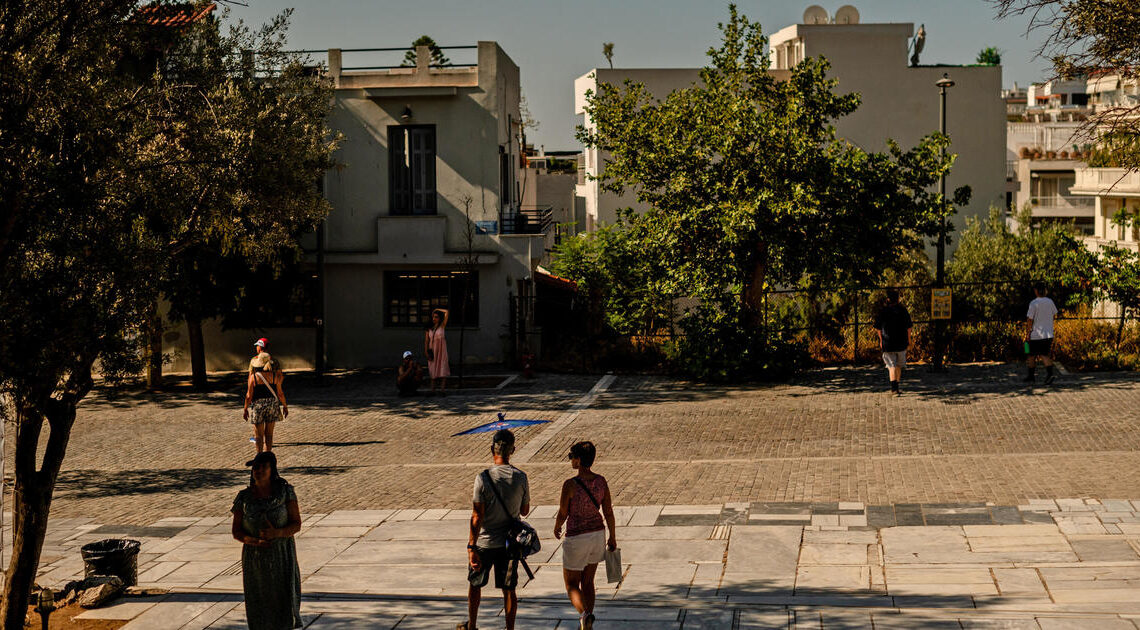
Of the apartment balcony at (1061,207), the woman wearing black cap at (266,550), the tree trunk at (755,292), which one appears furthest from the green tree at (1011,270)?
the apartment balcony at (1061,207)

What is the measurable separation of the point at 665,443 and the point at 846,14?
106 ft

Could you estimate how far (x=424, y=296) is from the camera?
89.2 ft

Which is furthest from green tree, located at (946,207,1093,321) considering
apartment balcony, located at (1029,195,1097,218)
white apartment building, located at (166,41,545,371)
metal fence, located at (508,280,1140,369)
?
apartment balcony, located at (1029,195,1097,218)

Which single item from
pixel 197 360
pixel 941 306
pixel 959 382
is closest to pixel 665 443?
pixel 959 382

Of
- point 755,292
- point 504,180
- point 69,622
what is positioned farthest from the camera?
point 504,180

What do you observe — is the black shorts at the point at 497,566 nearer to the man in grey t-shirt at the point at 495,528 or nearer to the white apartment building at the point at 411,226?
the man in grey t-shirt at the point at 495,528

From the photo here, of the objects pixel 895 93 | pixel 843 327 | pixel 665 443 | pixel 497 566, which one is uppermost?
Result: pixel 895 93

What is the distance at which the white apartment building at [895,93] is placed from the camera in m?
42.1

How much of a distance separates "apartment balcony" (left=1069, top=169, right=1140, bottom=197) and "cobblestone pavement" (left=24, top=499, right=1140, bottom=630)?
29.6 metres

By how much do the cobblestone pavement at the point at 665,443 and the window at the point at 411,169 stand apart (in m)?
5.56

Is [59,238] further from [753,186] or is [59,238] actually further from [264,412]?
[753,186]

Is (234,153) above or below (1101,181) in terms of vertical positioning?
below

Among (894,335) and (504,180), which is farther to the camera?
(504,180)

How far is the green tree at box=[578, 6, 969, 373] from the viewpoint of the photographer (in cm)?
2044
